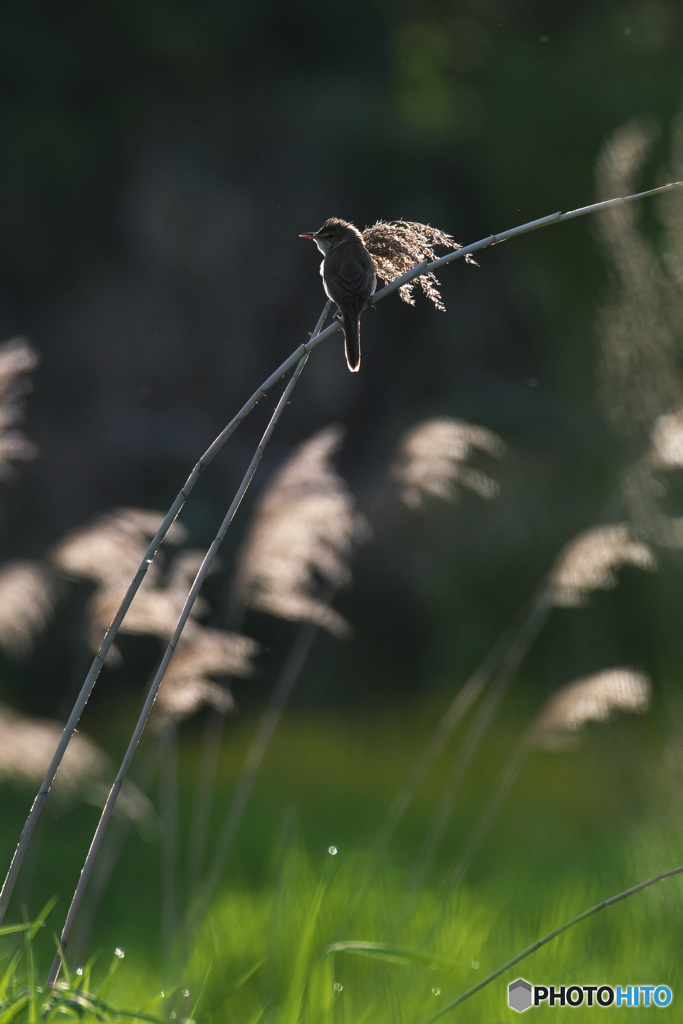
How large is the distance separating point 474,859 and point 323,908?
97 centimetres

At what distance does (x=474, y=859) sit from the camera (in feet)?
8.42

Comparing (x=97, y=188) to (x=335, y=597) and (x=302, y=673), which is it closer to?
(x=335, y=597)

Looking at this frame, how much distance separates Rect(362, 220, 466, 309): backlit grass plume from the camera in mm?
1151

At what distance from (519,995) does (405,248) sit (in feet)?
4.55

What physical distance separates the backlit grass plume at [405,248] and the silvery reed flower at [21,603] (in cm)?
109

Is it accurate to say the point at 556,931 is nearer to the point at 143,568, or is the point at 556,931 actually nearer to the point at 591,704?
the point at 143,568

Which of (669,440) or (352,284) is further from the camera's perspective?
(669,440)

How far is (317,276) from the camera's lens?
4684 mm

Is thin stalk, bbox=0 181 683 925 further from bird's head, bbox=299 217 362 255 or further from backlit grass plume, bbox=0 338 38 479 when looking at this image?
backlit grass plume, bbox=0 338 38 479

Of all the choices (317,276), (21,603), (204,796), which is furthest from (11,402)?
(317,276)

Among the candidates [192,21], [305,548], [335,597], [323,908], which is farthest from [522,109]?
[323,908]

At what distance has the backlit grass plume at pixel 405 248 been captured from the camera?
115 cm

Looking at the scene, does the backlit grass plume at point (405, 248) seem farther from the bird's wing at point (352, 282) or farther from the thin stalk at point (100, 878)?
the thin stalk at point (100, 878)

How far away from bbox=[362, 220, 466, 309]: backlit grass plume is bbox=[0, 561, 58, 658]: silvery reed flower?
1090 millimetres
